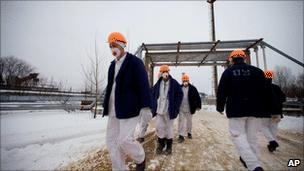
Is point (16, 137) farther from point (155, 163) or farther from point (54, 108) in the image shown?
point (54, 108)

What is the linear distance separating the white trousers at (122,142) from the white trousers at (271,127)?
147 inches

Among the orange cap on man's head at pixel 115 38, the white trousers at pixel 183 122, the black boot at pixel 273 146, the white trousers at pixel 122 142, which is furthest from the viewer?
the white trousers at pixel 183 122

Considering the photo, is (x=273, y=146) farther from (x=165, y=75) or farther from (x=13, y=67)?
(x=13, y=67)

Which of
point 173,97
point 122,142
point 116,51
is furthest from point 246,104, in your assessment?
point 116,51

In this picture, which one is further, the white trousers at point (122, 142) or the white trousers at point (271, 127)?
the white trousers at point (271, 127)

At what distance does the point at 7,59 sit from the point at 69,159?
227 feet

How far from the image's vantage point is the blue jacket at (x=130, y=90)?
2148mm

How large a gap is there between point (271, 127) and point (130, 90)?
13.9 ft

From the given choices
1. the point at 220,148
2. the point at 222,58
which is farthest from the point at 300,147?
the point at 222,58

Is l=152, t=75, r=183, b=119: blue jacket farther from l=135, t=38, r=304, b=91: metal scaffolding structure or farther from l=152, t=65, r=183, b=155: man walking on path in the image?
l=135, t=38, r=304, b=91: metal scaffolding structure

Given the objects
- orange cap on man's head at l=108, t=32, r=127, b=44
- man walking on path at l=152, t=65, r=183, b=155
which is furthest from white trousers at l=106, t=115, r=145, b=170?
man walking on path at l=152, t=65, r=183, b=155

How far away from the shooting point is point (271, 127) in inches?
166

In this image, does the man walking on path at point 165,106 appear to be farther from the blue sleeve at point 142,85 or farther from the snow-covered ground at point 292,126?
the snow-covered ground at point 292,126

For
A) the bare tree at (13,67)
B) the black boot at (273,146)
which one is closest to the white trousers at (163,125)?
the black boot at (273,146)
